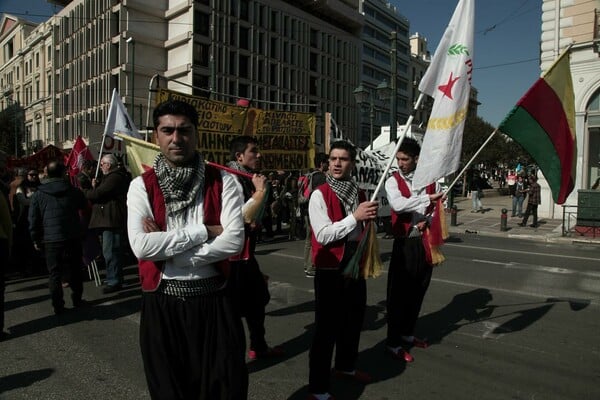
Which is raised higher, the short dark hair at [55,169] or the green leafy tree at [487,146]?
the green leafy tree at [487,146]

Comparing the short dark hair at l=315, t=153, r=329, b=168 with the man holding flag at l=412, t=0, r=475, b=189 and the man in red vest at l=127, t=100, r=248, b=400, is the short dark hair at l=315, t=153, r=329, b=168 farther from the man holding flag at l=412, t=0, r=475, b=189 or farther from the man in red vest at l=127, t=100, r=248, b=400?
the man in red vest at l=127, t=100, r=248, b=400

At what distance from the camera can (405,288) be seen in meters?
4.28

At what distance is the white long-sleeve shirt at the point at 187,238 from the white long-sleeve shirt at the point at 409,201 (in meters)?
2.07

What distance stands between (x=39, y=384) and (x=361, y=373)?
2549mm

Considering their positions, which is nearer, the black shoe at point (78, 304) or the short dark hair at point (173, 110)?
the short dark hair at point (173, 110)

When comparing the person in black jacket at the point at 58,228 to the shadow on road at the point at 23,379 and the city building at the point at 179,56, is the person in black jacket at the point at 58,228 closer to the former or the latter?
the shadow on road at the point at 23,379

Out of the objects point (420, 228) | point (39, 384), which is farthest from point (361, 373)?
point (39, 384)

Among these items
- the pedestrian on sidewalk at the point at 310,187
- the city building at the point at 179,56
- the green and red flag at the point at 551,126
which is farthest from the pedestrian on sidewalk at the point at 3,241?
the city building at the point at 179,56

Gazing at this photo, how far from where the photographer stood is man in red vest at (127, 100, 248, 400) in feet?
7.37

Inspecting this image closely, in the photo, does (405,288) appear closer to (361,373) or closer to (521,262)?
(361,373)

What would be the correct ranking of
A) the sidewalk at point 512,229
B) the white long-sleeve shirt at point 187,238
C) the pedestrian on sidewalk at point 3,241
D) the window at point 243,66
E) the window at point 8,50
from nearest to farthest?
the white long-sleeve shirt at point 187,238 → the pedestrian on sidewalk at point 3,241 → the sidewalk at point 512,229 → the window at point 243,66 → the window at point 8,50

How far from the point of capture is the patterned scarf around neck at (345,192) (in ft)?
11.3

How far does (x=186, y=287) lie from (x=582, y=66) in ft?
67.5

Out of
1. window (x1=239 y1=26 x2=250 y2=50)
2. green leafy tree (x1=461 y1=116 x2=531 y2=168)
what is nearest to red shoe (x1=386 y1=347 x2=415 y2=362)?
green leafy tree (x1=461 y1=116 x2=531 y2=168)
